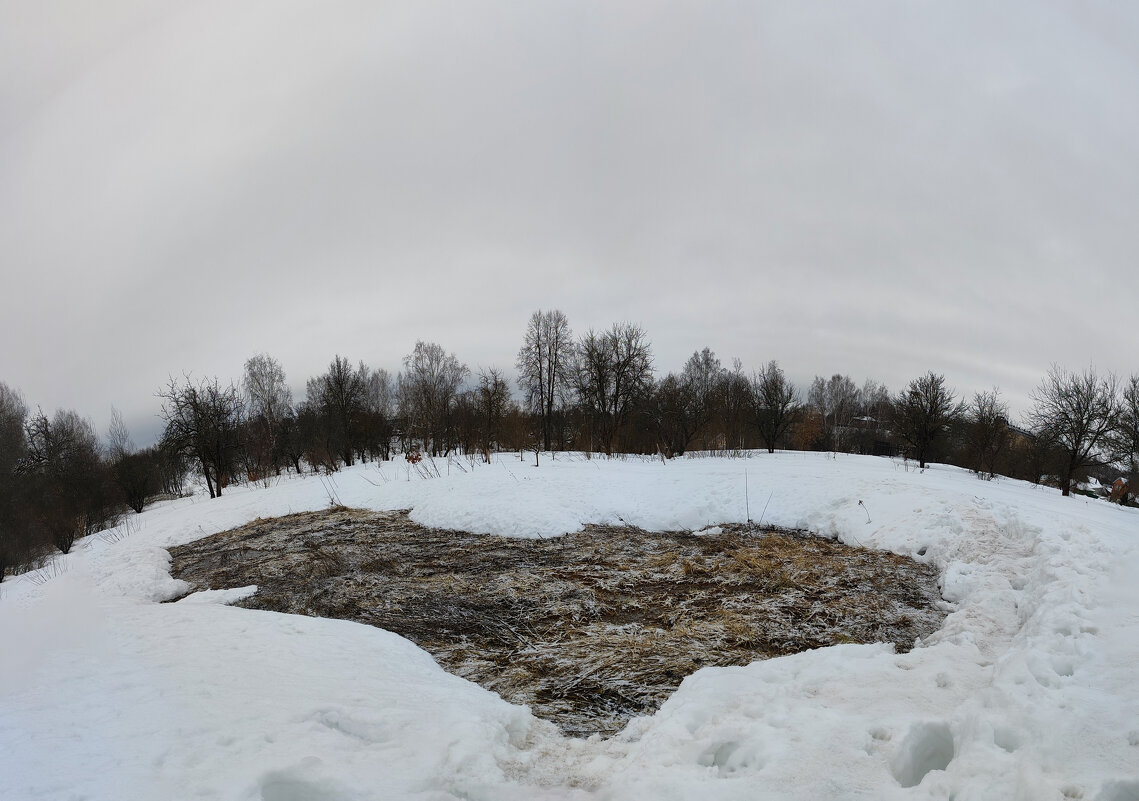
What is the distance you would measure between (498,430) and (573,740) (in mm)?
26762

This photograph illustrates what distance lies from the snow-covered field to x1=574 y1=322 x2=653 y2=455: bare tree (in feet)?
98.9

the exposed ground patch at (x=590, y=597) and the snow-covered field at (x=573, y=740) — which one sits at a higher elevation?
the snow-covered field at (x=573, y=740)

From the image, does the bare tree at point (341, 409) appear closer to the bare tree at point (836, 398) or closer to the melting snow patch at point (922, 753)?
the melting snow patch at point (922, 753)

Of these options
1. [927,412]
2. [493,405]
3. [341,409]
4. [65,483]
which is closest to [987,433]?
[927,412]

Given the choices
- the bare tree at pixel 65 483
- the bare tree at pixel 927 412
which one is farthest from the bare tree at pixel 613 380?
the bare tree at pixel 65 483

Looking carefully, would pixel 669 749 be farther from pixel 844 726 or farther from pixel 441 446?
pixel 441 446

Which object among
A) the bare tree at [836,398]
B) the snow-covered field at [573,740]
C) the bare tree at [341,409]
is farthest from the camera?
the bare tree at [836,398]

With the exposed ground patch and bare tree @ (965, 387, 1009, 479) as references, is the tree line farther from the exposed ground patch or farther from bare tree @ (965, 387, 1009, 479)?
the exposed ground patch

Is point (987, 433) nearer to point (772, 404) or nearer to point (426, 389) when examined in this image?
point (772, 404)

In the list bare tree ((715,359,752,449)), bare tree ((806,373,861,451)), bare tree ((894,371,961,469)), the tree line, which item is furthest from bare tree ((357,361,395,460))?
bare tree ((806,373,861,451))

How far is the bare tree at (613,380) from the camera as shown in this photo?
3600 centimetres

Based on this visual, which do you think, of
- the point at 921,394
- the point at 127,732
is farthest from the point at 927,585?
the point at 921,394

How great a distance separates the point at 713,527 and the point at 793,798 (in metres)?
8.86

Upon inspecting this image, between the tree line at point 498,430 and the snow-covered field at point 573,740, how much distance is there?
15710mm
